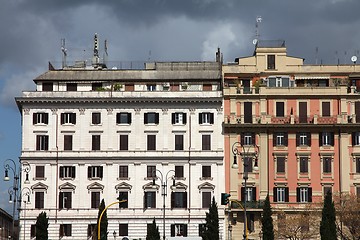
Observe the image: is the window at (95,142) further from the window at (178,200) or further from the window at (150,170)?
the window at (178,200)

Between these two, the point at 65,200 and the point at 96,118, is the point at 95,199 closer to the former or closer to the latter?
the point at 65,200

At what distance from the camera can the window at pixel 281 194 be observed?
4461 inches

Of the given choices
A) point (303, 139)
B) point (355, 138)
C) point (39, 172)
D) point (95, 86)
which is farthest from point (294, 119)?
point (39, 172)

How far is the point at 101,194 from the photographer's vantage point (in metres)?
113

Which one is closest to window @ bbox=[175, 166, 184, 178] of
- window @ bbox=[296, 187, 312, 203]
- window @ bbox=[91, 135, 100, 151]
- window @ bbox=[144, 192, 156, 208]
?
window @ bbox=[144, 192, 156, 208]

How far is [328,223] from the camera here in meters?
96.6

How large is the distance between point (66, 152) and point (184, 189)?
559 inches

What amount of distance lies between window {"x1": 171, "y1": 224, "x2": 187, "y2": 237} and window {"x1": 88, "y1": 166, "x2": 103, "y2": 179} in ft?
33.5

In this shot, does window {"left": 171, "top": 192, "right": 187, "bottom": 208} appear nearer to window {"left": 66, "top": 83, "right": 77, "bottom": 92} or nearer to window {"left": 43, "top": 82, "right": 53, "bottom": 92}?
window {"left": 66, "top": 83, "right": 77, "bottom": 92}

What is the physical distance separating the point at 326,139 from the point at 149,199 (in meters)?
21.5

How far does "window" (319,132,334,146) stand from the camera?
374 ft

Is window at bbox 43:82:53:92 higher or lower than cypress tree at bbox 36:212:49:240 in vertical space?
higher

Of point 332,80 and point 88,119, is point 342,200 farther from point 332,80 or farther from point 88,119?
point 88,119

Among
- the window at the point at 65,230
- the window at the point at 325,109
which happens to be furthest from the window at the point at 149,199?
the window at the point at 325,109
